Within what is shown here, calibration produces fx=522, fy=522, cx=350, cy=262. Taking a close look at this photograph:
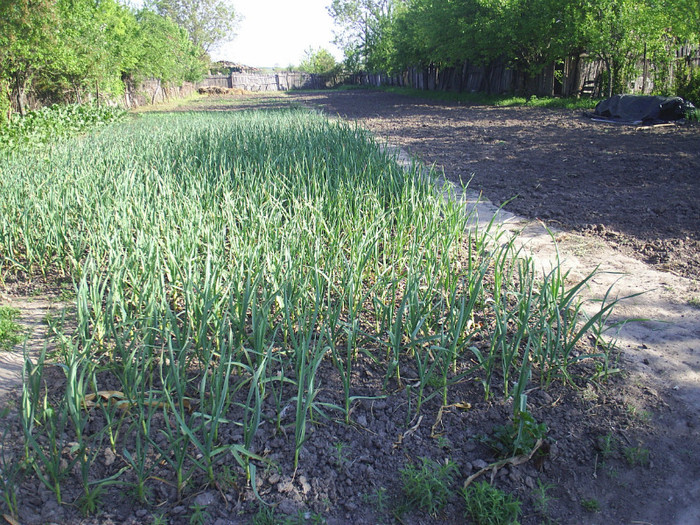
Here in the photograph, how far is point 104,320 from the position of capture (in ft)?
6.73

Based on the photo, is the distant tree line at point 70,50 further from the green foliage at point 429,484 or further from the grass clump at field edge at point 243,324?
the green foliage at point 429,484

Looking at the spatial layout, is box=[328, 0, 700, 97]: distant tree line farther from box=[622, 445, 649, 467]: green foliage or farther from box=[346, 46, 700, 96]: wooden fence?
box=[622, 445, 649, 467]: green foliage

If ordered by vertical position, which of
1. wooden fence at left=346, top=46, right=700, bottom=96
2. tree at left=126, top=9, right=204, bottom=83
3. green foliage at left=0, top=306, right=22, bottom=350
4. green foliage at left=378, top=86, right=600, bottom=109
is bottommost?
green foliage at left=0, top=306, right=22, bottom=350

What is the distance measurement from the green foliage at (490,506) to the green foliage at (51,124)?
693cm

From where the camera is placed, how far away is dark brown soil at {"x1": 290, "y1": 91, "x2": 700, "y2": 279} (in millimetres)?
3719

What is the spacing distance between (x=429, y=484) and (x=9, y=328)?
6.84 ft

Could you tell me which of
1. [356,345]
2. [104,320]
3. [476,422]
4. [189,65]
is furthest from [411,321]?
[189,65]

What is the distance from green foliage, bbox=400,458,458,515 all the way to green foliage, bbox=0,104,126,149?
6.76 m

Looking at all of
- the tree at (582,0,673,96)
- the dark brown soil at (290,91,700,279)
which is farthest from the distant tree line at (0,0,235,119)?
the tree at (582,0,673,96)

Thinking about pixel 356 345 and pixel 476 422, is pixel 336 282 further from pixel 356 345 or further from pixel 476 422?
pixel 476 422

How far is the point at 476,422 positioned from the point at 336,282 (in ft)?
3.46

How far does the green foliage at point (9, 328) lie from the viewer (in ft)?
7.64

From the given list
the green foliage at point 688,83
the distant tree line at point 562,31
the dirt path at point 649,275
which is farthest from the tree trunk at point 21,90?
the green foliage at point 688,83

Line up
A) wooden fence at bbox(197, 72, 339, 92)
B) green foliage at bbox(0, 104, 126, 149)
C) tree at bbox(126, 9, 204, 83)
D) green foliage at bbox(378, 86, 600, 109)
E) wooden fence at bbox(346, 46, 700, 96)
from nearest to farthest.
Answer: green foliage at bbox(0, 104, 126, 149) < wooden fence at bbox(346, 46, 700, 96) < green foliage at bbox(378, 86, 600, 109) < tree at bbox(126, 9, 204, 83) < wooden fence at bbox(197, 72, 339, 92)
